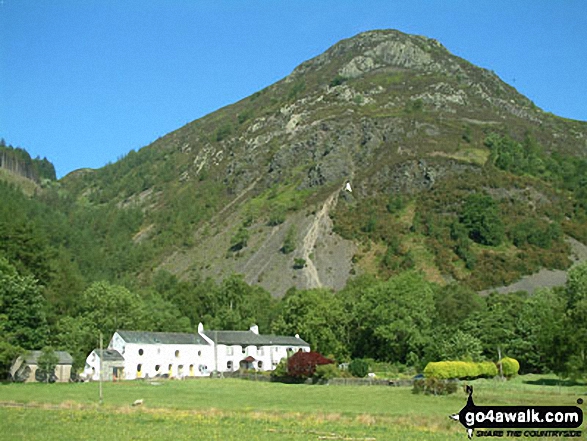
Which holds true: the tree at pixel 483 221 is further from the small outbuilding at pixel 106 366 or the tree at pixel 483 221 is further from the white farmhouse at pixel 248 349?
the small outbuilding at pixel 106 366

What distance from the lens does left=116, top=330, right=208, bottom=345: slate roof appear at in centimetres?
8088

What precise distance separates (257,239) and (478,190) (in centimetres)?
6497

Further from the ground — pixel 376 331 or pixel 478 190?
pixel 478 190

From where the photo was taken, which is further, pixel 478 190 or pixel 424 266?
pixel 478 190

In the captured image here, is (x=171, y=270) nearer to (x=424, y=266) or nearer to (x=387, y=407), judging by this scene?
(x=424, y=266)

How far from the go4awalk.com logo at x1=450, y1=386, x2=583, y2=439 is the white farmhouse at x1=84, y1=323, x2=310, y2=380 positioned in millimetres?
53801

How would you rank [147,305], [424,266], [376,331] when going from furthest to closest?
[424,266] → [147,305] → [376,331]

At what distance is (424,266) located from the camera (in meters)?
162

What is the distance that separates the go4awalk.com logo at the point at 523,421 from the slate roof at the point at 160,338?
5807 centimetres

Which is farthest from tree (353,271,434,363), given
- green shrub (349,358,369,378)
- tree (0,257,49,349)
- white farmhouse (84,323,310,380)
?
tree (0,257,49,349)

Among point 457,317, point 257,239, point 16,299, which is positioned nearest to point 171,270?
point 257,239

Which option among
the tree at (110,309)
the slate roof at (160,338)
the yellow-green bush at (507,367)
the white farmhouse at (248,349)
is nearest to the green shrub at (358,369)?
the yellow-green bush at (507,367)

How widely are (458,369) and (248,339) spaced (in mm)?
40983

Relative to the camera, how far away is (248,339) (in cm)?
9675
